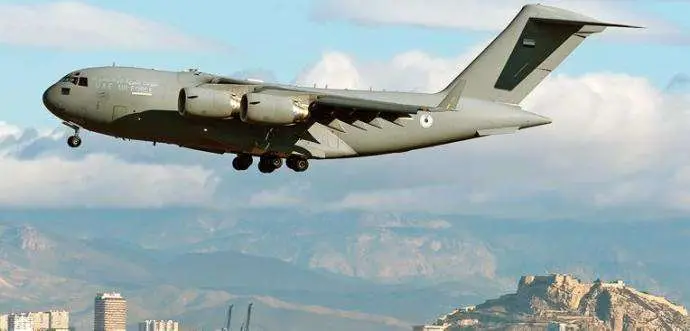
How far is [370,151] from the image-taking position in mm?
58188

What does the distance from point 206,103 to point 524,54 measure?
551 inches

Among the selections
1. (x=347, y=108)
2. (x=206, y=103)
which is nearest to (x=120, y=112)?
(x=206, y=103)

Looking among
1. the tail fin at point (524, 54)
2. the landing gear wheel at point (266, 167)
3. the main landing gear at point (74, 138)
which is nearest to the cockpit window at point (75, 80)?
the main landing gear at point (74, 138)

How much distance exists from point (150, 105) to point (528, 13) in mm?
15852

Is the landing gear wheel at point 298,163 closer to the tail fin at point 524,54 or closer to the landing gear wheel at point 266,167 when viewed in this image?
the landing gear wheel at point 266,167

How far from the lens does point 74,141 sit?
56.1m

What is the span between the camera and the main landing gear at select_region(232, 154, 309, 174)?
189 ft

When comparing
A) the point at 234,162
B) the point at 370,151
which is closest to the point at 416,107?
the point at 370,151

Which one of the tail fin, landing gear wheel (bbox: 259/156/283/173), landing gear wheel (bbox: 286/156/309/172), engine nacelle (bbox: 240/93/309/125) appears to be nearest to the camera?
engine nacelle (bbox: 240/93/309/125)

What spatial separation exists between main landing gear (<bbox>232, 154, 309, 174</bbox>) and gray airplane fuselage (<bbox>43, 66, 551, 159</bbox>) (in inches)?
25.7

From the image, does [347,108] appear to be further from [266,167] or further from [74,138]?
[74,138]

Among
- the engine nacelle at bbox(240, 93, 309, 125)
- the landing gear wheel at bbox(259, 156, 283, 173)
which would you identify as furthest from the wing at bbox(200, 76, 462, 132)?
the landing gear wheel at bbox(259, 156, 283, 173)

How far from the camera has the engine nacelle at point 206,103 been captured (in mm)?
53469

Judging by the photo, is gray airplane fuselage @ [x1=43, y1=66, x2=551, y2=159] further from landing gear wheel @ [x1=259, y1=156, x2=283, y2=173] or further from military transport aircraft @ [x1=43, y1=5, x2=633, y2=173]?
landing gear wheel @ [x1=259, y1=156, x2=283, y2=173]
